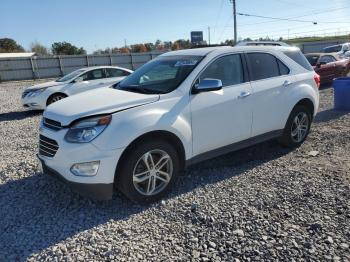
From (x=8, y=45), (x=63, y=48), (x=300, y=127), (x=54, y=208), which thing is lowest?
(x=54, y=208)

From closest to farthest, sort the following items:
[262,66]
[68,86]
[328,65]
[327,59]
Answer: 1. [262,66]
2. [68,86]
3. [328,65]
4. [327,59]

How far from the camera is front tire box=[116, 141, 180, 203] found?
3660 millimetres

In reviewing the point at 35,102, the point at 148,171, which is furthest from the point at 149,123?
the point at 35,102

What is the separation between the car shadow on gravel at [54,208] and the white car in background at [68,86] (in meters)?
6.13

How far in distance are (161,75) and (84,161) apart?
1.79m

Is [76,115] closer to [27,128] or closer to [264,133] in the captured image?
[264,133]

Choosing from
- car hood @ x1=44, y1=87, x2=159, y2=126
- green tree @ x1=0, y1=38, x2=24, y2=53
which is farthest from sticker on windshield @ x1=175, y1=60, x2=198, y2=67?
green tree @ x1=0, y1=38, x2=24, y2=53

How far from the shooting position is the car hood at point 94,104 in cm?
363

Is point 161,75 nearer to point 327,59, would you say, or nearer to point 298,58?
point 298,58

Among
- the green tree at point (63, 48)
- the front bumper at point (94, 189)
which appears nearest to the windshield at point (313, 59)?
the front bumper at point (94, 189)

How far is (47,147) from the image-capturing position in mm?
3801

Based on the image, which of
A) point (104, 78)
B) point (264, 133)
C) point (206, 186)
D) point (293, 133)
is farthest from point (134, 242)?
point (104, 78)

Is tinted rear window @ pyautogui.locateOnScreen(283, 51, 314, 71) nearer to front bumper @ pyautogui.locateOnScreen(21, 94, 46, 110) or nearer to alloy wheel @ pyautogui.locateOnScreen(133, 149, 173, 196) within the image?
alloy wheel @ pyautogui.locateOnScreen(133, 149, 173, 196)

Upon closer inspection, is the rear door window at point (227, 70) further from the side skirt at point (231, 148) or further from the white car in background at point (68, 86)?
the white car in background at point (68, 86)
